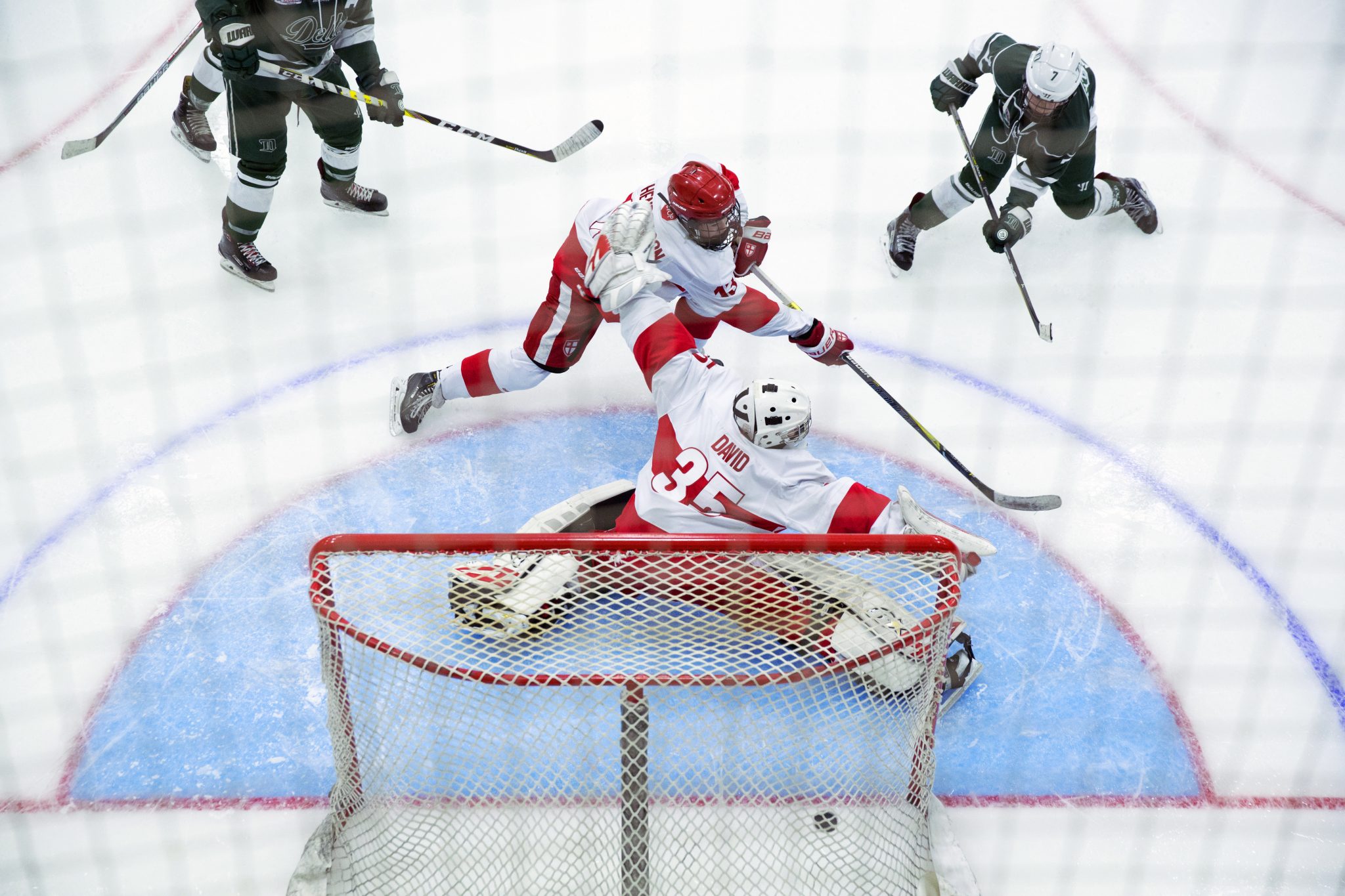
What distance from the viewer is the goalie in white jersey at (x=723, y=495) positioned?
284 cm

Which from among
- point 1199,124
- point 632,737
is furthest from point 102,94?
point 1199,124

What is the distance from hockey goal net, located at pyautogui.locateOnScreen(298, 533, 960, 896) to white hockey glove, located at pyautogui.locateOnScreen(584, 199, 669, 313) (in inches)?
33.8

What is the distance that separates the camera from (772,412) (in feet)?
10.1

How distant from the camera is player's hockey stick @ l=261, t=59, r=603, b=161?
4074 millimetres

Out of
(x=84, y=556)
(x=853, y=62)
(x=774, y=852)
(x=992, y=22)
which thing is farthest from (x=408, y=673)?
(x=992, y=22)

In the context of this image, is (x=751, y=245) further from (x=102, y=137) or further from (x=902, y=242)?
(x=102, y=137)

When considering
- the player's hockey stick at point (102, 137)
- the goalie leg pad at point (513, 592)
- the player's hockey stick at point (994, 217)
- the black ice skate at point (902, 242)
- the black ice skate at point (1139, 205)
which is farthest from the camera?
the black ice skate at point (1139, 205)

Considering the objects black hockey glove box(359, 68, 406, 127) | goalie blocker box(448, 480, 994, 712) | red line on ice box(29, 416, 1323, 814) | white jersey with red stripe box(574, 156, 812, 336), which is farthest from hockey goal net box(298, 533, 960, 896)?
black hockey glove box(359, 68, 406, 127)

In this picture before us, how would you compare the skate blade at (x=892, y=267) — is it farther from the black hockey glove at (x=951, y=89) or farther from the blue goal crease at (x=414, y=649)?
the blue goal crease at (x=414, y=649)

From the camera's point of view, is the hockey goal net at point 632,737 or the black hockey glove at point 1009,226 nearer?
the hockey goal net at point 632,737

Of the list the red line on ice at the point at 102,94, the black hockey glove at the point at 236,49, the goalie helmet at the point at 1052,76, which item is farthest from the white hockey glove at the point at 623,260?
the red line on ice at the point at 102,94

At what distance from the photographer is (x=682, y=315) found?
392 cm

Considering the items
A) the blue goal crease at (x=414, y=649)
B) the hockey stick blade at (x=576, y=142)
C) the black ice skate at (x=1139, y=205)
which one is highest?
the hockey stick blade at (x=576, y=142)

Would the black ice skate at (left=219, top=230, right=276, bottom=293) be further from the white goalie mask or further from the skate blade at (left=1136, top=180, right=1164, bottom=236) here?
the skate blade at (left=1136, top=180, right=1164, bottom=236)
